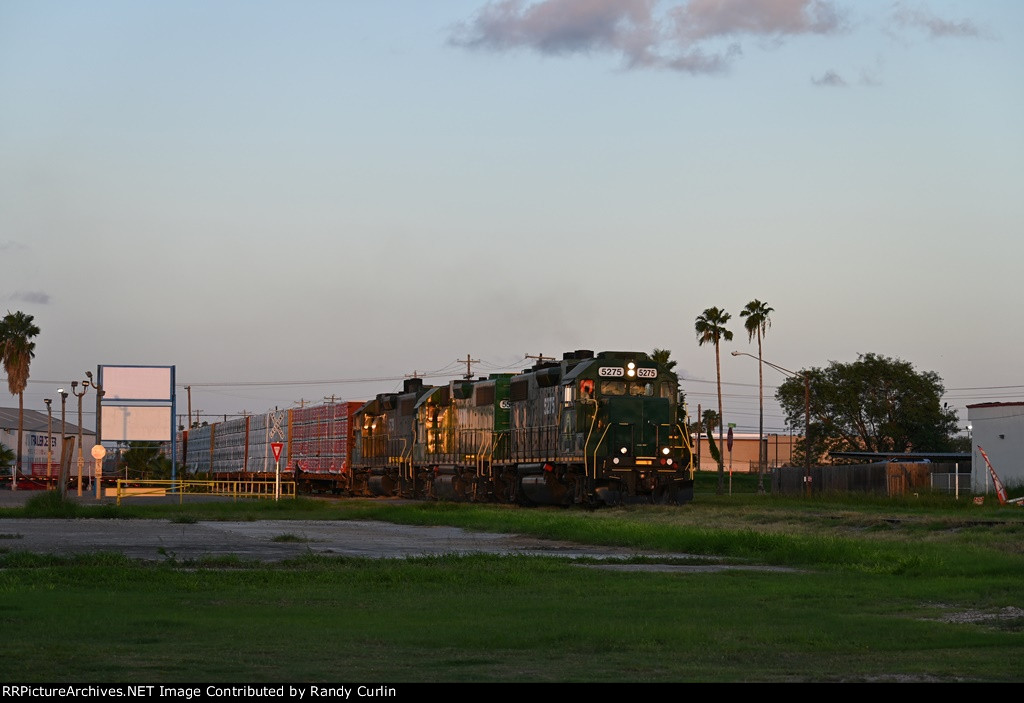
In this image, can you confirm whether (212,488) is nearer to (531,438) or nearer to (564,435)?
(531,438)

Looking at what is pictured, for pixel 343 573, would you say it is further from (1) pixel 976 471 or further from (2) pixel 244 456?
(2) pixel 244 456

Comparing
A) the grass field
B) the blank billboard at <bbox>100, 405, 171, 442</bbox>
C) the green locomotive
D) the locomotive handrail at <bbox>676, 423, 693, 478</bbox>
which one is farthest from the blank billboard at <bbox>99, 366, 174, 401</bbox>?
the grass field

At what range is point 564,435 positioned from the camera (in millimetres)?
39938

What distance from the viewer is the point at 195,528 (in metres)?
32.0

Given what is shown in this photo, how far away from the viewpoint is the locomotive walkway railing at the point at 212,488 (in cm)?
5109

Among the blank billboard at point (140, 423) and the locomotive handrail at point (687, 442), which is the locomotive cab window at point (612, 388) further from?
the blank billboard at point (140, 423)

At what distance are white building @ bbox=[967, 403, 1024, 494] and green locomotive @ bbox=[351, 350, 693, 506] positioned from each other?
23119 millimetres

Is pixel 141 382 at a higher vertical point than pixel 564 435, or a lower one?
higher

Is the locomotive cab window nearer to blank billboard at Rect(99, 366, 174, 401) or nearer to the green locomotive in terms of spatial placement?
the green locomotive

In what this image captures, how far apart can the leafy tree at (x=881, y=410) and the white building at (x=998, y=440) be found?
48.8m

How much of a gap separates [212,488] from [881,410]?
205 feet

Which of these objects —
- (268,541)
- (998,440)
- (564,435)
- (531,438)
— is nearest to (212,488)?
(531,438)

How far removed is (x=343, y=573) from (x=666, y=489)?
2177 cm

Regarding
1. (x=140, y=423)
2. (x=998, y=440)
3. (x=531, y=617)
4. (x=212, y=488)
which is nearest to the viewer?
(x=531, y=617)
